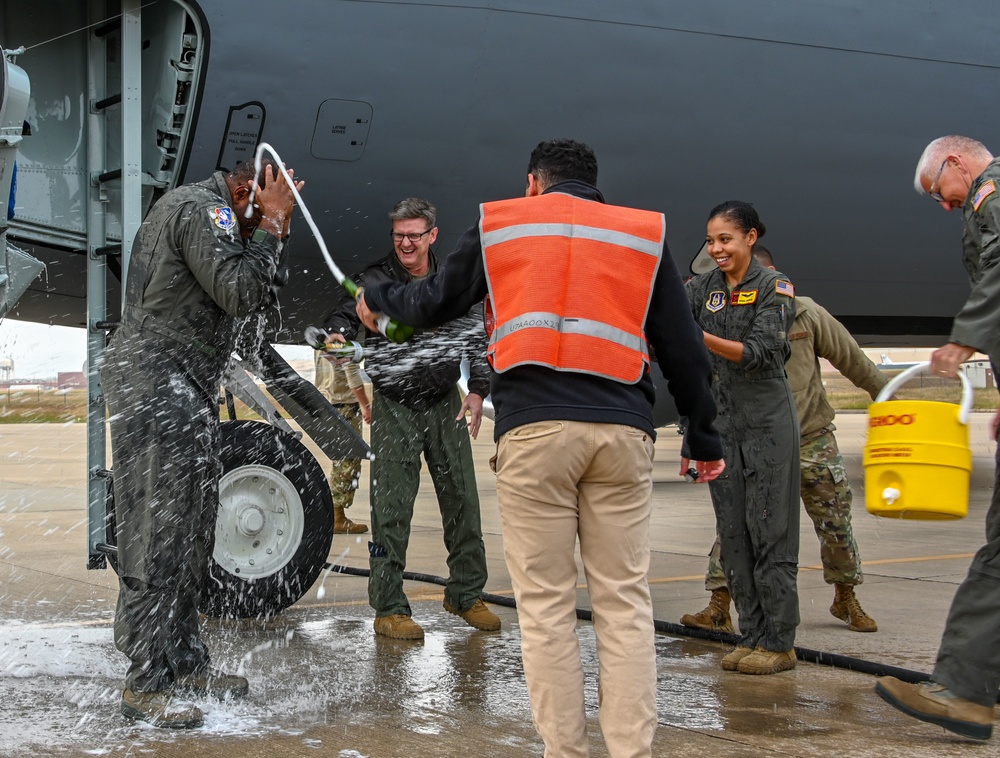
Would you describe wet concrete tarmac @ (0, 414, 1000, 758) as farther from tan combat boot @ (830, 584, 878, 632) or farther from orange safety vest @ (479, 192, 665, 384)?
orange safety vest @ (479, 192, 665, 384)

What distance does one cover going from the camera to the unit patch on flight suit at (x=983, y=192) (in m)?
3.21

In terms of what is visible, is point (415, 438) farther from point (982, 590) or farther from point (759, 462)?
point (982, 590)

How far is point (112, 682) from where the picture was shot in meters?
3.60

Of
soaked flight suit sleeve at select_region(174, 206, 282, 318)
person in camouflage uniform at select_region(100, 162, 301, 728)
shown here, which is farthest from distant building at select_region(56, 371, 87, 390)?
soaked flight suit sleeve at select_region(174, 206, 282, 318)

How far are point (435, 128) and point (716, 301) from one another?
195cm

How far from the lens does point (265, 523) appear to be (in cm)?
446

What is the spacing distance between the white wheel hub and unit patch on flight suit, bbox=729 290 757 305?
1.88 m

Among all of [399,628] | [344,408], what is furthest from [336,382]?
[399,628]

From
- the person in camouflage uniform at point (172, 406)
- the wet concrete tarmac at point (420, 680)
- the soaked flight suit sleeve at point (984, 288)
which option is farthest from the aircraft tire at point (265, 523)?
the soaked flight suit sleeve at point (984, 288)

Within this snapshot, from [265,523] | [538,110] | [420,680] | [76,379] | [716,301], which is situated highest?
[538,110]

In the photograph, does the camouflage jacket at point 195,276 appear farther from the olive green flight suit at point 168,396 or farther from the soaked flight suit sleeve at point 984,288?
the soaked flight suit sleeve at point 984,288

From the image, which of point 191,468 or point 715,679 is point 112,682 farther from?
point 715,679

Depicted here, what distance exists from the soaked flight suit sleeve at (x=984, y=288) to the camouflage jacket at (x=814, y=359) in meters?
1.33

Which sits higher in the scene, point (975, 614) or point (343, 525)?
point (975, 614)
